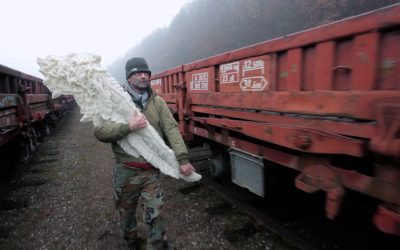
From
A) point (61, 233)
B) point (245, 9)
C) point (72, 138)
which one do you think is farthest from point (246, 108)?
point (245, 9)

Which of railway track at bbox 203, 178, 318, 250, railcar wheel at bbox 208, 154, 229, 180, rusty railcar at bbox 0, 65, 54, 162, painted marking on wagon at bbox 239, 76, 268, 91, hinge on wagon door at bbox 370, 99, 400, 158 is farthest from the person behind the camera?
rusty railcar at bbox 0, 65, 54, 162

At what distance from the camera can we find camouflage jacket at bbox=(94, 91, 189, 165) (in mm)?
2547

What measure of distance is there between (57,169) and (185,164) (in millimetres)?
4943

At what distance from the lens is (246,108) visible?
3.18 m

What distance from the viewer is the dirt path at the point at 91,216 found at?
135 inches

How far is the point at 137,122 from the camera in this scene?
252 centimetres

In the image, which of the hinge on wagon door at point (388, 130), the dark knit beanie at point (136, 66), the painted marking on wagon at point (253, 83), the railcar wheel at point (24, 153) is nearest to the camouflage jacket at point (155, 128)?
the dark knit beanie at point (136, 66)

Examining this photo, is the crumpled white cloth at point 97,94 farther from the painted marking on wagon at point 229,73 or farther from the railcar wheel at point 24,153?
the railcar wheel at point 24,153

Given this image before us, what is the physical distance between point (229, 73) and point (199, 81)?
3.23 feet

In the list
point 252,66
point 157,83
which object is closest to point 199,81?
point 252,66

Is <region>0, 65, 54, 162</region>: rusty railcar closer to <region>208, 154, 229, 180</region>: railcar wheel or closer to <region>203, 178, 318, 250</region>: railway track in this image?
<region>208, 154, 229, 180</region>: railcar wheel

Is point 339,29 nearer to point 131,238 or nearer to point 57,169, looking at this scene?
point 131,238

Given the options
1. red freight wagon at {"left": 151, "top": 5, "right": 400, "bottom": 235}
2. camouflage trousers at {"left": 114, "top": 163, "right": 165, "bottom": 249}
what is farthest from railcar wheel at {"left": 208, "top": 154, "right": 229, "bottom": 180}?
camouflage trousers at {"left": 114, "top": 163, "right": 165, "bottom": 249}

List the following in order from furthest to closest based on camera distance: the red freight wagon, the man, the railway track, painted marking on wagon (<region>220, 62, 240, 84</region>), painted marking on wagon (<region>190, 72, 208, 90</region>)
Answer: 1. painted marking on wagon (<region>190, 72, 208, 90</region>)
2. painted marking on wagon (<region>220, 62, 240, 84</region>)
3. the railway track
4. the man
5. the red freight wagon
